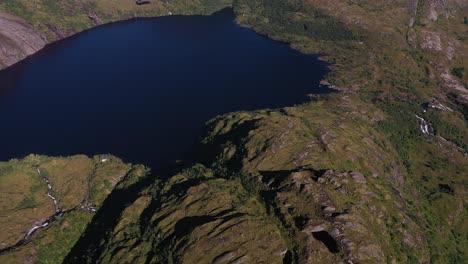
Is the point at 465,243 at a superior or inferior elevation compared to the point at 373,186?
inferior

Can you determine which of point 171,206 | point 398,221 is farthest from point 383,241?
point 171,206

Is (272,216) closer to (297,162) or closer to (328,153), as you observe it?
(297,162)

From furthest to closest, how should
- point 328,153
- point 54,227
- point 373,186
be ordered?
point 328,153 → point 373,186 → point 54,227

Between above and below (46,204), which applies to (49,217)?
below

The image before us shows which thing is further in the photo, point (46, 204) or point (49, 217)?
point (46, 204)

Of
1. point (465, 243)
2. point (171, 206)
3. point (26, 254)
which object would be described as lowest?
point (465, 243)

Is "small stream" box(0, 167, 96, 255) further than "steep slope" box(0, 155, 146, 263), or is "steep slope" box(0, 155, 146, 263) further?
"small stream" box(0, 167, 96, 255)

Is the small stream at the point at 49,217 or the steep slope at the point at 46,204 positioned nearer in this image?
the steep slope at the point at 46,204

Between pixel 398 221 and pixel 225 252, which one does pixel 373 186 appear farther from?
pixel 225 252

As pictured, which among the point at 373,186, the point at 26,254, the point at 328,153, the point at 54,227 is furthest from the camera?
the point at 328,153

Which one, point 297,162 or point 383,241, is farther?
point 297,162
